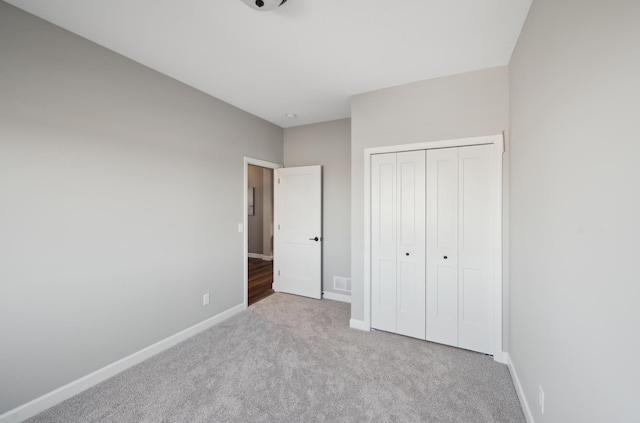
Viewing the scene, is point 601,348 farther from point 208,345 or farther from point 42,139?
point 42,139

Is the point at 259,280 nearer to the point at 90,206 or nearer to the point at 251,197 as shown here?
the point at 251,197

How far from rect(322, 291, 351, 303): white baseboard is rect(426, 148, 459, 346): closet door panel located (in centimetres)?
138

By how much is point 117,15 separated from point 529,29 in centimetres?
278

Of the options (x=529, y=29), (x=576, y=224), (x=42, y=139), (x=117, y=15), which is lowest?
(x=576, y=224)

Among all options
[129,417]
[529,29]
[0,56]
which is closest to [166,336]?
[129,417]

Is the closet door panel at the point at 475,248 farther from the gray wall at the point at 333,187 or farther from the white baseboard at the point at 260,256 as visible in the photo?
the white baseboard at the point at 260,256

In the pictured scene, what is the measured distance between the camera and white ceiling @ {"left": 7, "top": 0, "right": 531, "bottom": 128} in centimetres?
167

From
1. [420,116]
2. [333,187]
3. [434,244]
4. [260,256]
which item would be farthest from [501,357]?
[260,256]

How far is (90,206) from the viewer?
2016mm

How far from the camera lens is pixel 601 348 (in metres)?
0.88

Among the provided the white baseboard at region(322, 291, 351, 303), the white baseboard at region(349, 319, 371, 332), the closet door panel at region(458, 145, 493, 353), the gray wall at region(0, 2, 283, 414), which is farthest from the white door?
the closet door panel at region(458, 145, 493, 353)

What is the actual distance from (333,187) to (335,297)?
→ 169 cm

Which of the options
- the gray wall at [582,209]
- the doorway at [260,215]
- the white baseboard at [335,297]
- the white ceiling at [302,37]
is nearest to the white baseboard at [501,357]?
the gray wall at [582,209]

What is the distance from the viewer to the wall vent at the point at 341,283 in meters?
3.83
